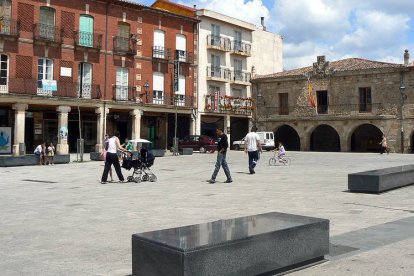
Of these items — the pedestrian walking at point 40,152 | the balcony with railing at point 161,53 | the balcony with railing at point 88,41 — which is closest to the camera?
the pedestrian walking at point 40,152

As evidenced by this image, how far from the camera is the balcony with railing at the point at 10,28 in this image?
29.4 metres

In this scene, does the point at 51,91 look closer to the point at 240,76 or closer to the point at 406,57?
the point at 240,76

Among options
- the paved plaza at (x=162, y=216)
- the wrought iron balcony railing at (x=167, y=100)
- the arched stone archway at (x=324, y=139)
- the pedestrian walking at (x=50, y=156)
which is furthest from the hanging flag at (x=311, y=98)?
the paved plaza at (x=162, y=216)

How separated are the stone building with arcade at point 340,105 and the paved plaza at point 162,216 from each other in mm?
25357

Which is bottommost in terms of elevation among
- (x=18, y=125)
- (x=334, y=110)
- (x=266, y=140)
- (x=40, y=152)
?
(x=40, y=152)

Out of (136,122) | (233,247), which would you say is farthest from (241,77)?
(233,247)

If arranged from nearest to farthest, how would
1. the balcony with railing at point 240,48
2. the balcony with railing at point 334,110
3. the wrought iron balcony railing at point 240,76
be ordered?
1. the balcony with railing at point 334,110
2. the balcony with railing at point 240,48
3. the wrought iron balcony railing at point 240,76

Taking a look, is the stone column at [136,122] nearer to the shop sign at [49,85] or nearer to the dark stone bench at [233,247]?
the shop sign at [49,85]

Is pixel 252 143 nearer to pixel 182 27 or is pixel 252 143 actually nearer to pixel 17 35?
pixel 17 35

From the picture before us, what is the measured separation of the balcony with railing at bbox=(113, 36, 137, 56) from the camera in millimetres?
34906

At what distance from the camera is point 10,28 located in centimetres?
2966

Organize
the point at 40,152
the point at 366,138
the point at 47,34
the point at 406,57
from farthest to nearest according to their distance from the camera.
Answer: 1. the point at 366,138
2. the point at 406,57
3. the point at 47,34
4. the point at 40,152

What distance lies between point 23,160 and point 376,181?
1734 cm

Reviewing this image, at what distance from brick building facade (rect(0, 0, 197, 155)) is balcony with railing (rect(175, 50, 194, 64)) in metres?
0.04
